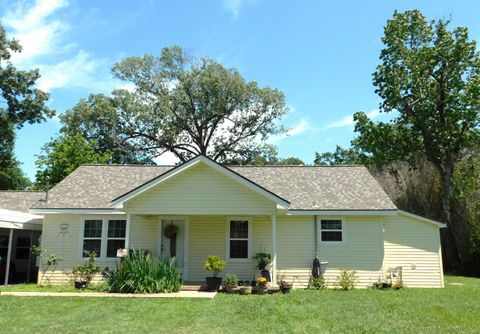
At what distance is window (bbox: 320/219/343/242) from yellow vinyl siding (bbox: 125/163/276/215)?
103 inches

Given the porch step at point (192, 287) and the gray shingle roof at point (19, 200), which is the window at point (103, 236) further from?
the gray shingle roof at point (19, 200)

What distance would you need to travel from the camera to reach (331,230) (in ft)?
52.9

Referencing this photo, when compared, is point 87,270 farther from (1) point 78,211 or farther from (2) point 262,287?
(2) point 262,287

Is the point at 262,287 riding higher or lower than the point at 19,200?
lower

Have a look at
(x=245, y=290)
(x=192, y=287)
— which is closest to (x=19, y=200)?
(x=192, y=287)

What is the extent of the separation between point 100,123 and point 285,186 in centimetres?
2275

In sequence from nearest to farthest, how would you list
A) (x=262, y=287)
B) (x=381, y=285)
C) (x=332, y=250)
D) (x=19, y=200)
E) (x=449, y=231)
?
(x=262, y=287)
(x=381, y=285)
(x=332, y=250)
(x=19, y=200)
(x=449, y=231)

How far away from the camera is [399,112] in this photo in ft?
96.2

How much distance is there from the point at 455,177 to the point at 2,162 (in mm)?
34420

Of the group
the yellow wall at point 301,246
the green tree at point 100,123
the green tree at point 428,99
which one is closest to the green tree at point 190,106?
the green tree at point 100,123

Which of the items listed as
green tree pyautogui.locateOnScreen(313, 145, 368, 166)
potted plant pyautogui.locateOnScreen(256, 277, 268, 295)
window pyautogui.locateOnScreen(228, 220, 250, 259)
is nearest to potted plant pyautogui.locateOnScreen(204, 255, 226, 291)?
potted plant pyautogui.locateOnScreen(256, 277, 268, 295)

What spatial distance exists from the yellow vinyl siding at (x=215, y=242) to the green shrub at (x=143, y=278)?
88.5 inches

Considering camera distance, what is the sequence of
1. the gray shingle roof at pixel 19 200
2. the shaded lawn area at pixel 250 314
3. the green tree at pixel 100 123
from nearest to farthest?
the shaded lawn area at pixel 250 314, the gray shingle roof at pixel 19 200, the green tree at pixel 100 123

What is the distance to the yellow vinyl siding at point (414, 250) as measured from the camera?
53.0 ft
